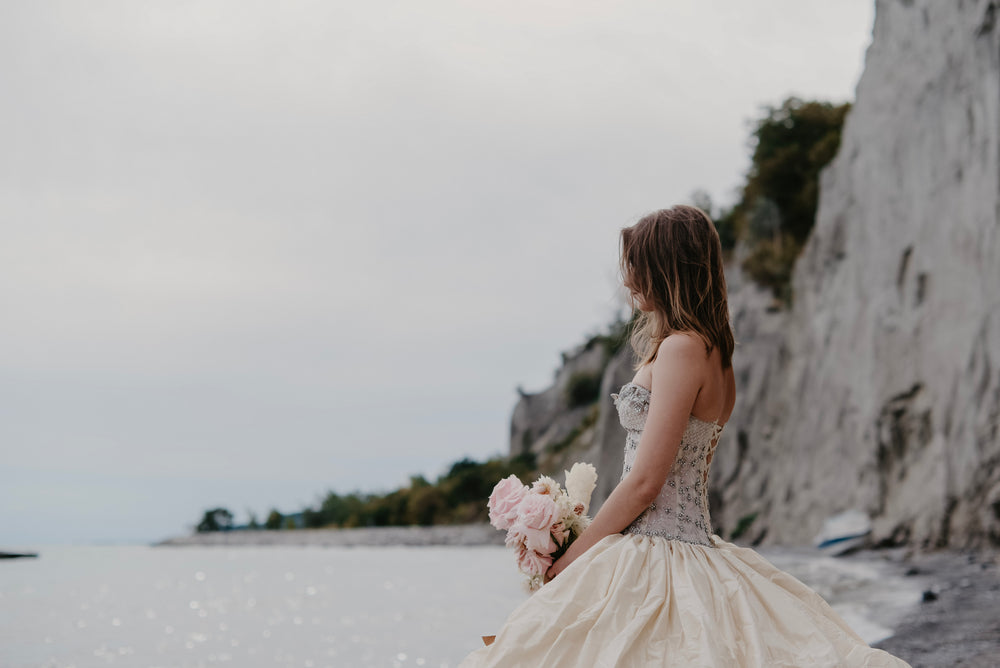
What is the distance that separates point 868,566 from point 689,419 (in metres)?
11.2

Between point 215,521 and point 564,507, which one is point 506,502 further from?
point 215,521

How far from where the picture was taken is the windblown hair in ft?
7.23

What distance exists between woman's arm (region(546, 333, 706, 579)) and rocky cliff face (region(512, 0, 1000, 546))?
11.4m

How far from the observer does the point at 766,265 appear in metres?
23.0

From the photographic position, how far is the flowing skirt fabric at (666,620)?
1.91 meters

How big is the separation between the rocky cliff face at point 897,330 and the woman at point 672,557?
1125 cm

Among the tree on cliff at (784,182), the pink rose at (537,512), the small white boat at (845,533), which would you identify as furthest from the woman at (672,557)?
the tree on cliff at (784,182)

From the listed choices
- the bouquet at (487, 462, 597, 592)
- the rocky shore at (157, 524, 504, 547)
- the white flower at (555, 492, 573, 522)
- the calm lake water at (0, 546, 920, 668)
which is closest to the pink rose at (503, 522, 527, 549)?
the bouquet at (487, 462, 597, 592)

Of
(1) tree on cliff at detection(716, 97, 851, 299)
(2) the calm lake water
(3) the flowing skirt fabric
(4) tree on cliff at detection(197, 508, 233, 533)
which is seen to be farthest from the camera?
(4) tree on cliff at detection(197, 508, 233, 533)

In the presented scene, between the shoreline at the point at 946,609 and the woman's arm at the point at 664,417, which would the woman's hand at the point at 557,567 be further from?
the shoreline at the point at 946,609

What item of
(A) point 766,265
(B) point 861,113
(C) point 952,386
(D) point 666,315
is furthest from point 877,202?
(D) point 666,315

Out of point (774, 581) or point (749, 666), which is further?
point (774, 581)

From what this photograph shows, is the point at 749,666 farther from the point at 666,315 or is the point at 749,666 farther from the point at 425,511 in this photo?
the point at 425,511

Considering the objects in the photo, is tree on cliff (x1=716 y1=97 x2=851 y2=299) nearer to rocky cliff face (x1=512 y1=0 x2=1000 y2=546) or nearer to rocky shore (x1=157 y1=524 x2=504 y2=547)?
rocky cliff face (x1=512 y1=0 x2=1000 y2=546)
